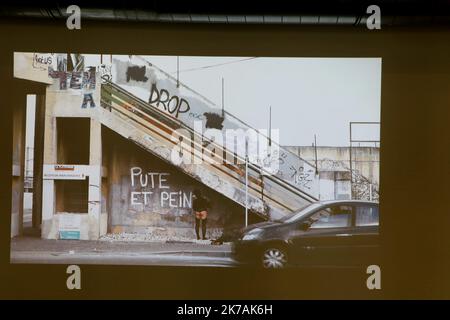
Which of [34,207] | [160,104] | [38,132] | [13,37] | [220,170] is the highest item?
[13,37]

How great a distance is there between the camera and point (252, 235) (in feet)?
14.7

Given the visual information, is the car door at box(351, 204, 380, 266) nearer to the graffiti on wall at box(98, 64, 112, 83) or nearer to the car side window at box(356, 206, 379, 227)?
the car side window at box(356, 206, 379, 227)

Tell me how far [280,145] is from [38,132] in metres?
2.28

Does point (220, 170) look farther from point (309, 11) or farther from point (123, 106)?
point (309, 11)

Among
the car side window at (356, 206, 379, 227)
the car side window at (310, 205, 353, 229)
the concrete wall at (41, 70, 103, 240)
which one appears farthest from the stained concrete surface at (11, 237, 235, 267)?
the car side window at (356, 206, 379, 227)

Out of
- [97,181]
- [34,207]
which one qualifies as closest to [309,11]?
[97,181]

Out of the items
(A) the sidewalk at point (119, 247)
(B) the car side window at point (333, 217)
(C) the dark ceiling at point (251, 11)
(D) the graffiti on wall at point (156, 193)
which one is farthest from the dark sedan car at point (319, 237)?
(C) the dark ceiling at point (251, 11)

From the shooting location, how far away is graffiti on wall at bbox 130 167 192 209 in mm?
4504

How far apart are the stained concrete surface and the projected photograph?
11 mm

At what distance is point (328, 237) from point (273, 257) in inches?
21.4

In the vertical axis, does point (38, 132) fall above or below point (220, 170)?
above

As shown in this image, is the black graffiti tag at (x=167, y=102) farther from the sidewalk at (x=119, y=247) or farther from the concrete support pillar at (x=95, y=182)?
the sidewalk at (x=119, y=247)

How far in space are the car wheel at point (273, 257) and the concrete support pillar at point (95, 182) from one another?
5.04 feet

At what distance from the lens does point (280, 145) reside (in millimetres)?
4500
